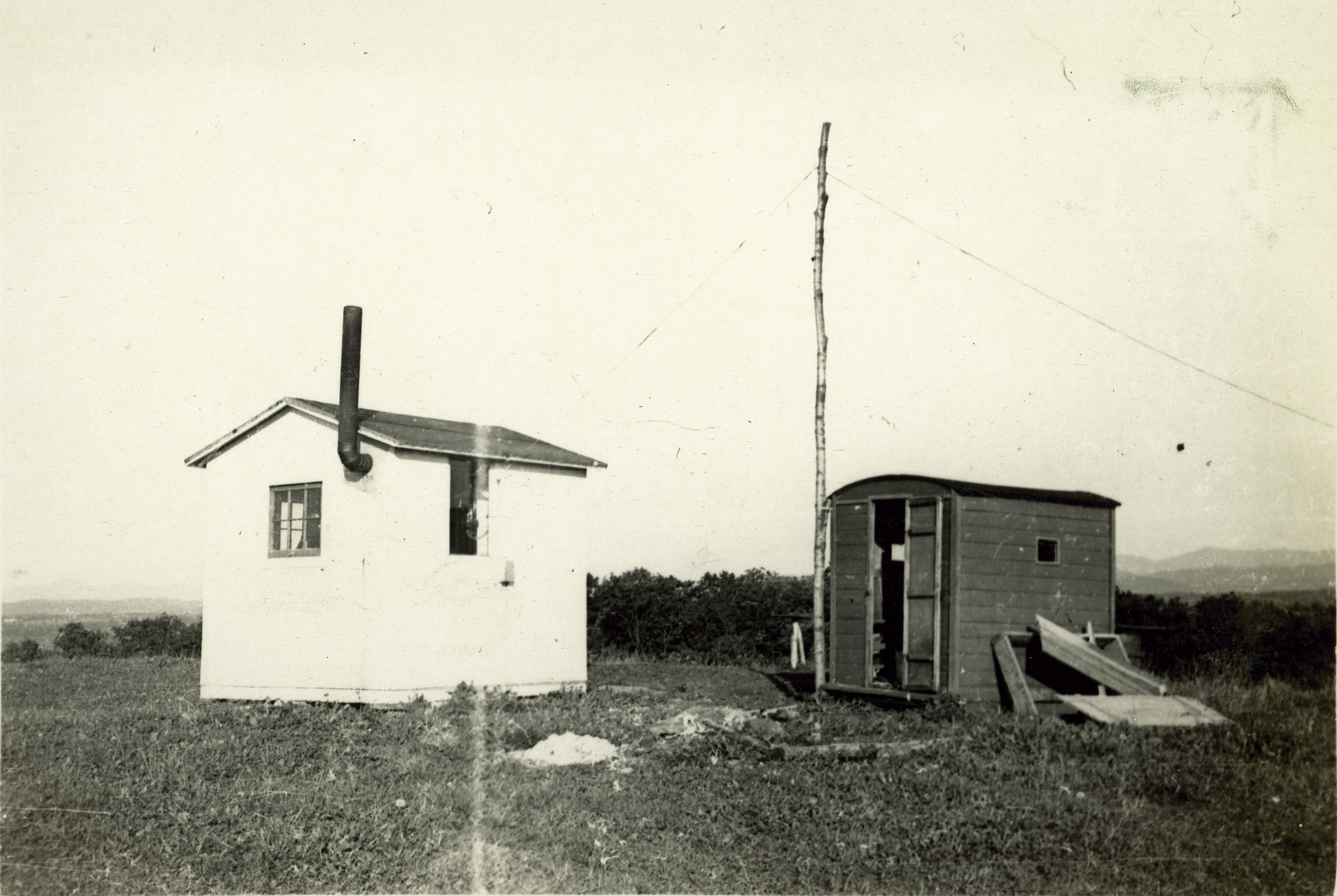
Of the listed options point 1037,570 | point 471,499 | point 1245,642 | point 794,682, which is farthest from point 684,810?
point 794,682

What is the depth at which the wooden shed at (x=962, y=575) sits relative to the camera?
41.4ft

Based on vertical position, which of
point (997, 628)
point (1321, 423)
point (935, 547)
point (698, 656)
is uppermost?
point (1321, 423)

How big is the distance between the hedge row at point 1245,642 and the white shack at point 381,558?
27.1 ft

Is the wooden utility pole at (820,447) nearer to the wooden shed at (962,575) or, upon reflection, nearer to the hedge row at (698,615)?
the wooden shed at (962,575)

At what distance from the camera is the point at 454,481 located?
15656mm

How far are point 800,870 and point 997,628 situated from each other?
7.18 meters

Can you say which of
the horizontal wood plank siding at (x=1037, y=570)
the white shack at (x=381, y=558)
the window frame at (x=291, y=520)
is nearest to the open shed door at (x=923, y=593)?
the horizontal wood plank siding at (x=1037, y=570)

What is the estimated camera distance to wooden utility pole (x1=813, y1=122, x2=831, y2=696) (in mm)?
13953

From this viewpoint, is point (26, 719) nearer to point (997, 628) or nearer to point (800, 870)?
point (800, 870)

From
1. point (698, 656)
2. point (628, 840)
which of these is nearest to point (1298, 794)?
point (628, 840)

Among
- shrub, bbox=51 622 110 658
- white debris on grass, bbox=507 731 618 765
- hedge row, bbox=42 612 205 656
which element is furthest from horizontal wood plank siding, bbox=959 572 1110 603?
shrub, bbox=51 622 110 658

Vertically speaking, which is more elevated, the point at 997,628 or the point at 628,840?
the point at 997,628

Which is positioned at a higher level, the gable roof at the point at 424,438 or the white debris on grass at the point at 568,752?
the gable roof at the point at 424,438

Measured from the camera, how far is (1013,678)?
1212 centimetres
